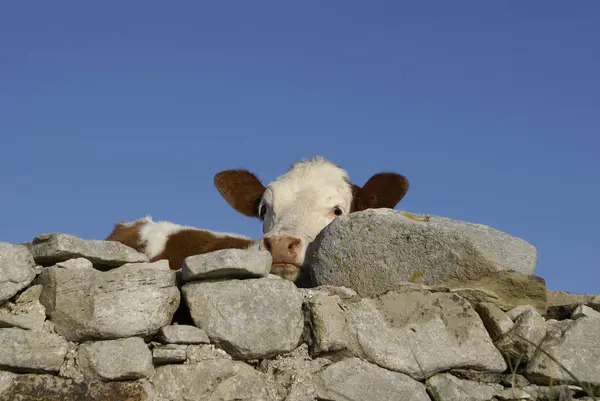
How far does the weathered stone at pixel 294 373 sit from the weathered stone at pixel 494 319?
132cm

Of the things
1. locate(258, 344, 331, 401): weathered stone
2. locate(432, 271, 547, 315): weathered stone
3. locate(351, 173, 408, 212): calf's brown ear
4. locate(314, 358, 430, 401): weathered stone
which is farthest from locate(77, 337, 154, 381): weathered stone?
locate(351, 173, 408, 212): calf's brown ear

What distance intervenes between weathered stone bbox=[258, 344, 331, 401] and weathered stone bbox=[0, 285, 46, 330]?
1.41 metres

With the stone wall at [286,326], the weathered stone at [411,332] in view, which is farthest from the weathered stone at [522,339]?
the weathered stone at [411,332]

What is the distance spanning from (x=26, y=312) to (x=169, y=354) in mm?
950

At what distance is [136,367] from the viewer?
4.91 metres

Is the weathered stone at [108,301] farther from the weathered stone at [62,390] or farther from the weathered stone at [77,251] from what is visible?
the weathered stone at [62,390]

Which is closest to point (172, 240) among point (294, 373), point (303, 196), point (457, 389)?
point (303, 196)

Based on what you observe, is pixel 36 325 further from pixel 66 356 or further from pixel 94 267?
pixel 94 267

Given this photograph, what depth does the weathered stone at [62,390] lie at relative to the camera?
481cm

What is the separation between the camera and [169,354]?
5004 millimetres

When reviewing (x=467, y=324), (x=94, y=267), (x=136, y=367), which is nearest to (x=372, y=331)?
(x=467, y=324)

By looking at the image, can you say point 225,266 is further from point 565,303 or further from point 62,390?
point 565,303

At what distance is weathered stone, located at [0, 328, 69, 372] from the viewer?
190 inches

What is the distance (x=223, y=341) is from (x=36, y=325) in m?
1.14
